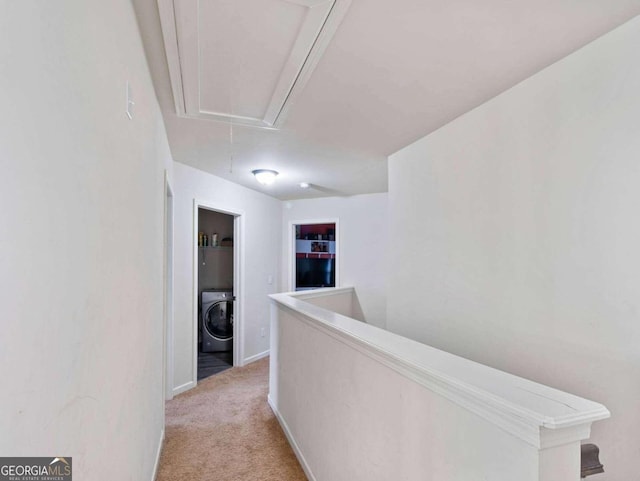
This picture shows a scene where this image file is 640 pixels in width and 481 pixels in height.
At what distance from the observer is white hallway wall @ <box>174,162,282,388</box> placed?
3.51m

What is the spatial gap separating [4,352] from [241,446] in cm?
246

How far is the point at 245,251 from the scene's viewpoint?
4.60 meters

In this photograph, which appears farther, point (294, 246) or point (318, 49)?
point (294, 246)

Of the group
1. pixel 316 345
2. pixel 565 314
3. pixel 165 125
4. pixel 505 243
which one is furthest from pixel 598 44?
pixel 165 125

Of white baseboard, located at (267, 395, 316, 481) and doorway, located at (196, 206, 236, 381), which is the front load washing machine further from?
white baseboard, located at (267, 395, 316, 481)

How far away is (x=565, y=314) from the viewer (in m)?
1.58

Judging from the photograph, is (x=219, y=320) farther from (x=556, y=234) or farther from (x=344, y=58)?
(x=556, y=234)

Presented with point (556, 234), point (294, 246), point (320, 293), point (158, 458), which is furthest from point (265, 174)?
point (556, 234)

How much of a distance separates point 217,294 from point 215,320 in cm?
37

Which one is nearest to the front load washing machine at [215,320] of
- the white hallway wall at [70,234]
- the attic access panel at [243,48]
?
the attic access panel at [243,48]

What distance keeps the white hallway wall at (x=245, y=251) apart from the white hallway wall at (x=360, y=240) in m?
0.26

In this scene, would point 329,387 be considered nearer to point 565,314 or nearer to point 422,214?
point 565,314

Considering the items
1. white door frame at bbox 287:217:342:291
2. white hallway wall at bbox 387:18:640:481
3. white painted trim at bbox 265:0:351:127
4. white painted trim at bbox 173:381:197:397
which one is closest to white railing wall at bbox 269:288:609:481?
white hallway wall at bbox 387:18:640:481

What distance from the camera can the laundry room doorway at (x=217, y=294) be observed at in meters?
4.50
